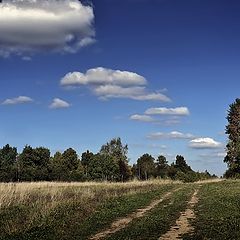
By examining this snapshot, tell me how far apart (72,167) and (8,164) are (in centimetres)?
1626

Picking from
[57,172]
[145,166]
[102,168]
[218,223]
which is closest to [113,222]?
[218,223]

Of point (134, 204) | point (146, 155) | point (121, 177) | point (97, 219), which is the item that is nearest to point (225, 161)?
point (121, 177)

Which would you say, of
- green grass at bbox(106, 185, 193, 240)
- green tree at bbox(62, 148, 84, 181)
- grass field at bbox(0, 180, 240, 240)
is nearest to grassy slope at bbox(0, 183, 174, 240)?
grass field at bbox(0, 180, 240, 240)

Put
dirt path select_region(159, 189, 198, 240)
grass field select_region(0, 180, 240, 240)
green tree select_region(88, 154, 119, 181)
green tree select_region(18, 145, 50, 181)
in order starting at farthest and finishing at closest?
green tree select_region(88, 154, 119, 181) → green tree select_region(18, 145, 50, 181) → grass field select_region(0, 180, 240, 240) → dirt path select_region(159, 189, 198, 240)

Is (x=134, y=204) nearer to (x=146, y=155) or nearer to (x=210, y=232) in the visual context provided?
(x=210, y=232)

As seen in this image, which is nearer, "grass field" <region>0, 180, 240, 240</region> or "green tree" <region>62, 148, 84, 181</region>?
"grass field" <region>0, 180, 240, 240</region>

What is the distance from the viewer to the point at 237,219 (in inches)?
760

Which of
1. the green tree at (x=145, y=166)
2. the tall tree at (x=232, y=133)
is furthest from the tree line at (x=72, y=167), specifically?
the tall tree at (x=232, y=133)

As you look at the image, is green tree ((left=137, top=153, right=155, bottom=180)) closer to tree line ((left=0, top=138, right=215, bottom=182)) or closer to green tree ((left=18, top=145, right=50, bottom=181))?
tree line ((left=0, top=138, right=215, bottom=182))

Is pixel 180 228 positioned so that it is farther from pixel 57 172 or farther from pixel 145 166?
pixel 145 166

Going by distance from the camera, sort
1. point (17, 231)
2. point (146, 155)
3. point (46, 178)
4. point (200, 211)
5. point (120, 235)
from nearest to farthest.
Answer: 1. point (120, 235)
2. point (17, 231)
3. point (200, 211)
4. point (46, 178)
5. point (146, 155)

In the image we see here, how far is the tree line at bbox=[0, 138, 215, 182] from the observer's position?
9781 cm

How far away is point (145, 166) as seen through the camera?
147 metres

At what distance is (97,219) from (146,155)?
449ft
